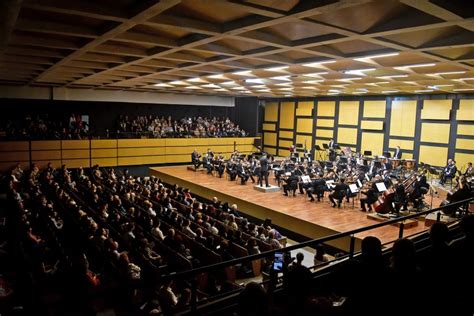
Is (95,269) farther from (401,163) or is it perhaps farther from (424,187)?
(401,163)

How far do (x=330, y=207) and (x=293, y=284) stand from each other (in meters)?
10.5

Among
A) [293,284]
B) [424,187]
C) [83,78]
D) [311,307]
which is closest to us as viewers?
[293,284]

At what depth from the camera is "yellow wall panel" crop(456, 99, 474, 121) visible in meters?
17.2

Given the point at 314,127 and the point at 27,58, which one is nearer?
the point at 27,58

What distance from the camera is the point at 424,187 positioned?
41.5 ft

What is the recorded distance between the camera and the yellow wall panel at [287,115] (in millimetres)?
26297

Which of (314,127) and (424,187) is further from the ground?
(314,127)

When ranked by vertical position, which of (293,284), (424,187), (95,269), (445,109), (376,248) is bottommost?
(95,269)

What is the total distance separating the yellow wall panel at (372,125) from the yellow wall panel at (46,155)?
17386mm

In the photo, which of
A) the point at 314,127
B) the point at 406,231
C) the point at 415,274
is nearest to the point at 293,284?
the point at 415,274

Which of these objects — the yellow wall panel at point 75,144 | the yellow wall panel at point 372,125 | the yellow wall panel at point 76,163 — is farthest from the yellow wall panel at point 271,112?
the yellow wall panel at point 76,163

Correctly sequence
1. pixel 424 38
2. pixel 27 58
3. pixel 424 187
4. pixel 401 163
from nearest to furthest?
pixel 424 38, pixel 27 58, pixel 424 187, pixel 401 163

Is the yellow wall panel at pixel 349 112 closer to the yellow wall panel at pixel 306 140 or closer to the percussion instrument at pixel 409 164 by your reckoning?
A: the yellow wall panel at pixel 306 140

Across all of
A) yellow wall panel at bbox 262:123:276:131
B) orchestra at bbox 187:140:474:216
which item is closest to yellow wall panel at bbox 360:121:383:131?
orchestra at bbox 187:140:474:216
